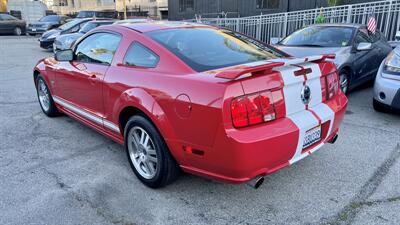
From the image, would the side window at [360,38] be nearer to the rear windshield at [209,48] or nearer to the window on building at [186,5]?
the rear windshield at [209,48]

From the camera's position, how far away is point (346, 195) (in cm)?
311

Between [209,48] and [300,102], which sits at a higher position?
[209,48]

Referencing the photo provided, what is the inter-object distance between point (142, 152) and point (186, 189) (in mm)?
551

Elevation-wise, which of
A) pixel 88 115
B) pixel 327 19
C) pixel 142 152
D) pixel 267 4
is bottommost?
pixel 142 152

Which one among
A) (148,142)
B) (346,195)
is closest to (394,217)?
(346,195)

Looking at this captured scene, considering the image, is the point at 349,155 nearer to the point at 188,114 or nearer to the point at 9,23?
the point at 188,114

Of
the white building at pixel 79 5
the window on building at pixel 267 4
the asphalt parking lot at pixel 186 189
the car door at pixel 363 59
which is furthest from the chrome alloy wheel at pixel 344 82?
the white building at pixel 79 5

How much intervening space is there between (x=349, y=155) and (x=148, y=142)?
2.30 m

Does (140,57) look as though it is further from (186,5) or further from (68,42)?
(186,5)

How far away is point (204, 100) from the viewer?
255 centimetres

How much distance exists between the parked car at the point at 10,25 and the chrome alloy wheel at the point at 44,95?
2196 cm

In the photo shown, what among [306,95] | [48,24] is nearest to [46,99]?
[306,95]

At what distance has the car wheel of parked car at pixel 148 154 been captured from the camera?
301cm

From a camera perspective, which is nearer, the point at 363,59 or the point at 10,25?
the point at 363,59
